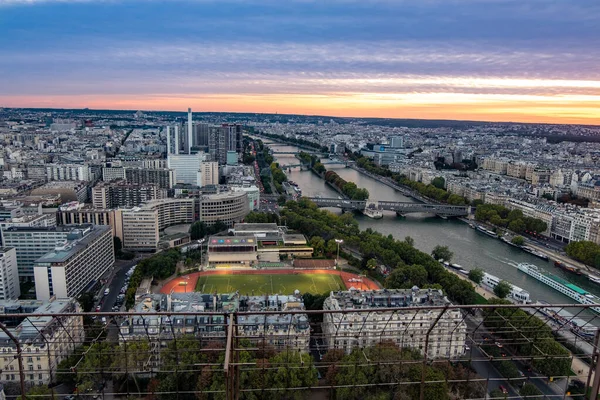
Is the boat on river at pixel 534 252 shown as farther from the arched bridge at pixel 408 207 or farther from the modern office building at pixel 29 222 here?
the modern office building at pixel 29 222

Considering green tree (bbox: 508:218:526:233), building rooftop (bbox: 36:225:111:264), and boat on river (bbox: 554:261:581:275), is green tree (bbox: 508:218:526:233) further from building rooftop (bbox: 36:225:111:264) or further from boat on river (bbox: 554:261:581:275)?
building rooftop (bbox: 36:225:111:264)

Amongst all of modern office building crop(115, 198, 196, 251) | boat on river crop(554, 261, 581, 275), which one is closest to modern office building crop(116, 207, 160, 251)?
modern office building crop(115, 198, 196, 251)

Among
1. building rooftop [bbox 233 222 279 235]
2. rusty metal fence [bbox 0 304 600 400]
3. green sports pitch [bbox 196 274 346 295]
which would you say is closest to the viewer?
rusty metal fence [bbox 0 304 600 400]

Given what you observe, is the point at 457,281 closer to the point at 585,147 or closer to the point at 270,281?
the point at 270,281

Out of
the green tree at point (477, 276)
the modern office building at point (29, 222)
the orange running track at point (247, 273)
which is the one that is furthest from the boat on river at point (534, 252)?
the modern office building at point (29, 222)

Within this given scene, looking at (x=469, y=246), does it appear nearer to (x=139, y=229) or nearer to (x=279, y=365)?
(x=139, y=229)

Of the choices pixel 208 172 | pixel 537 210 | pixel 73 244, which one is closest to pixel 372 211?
pixel 537 210
